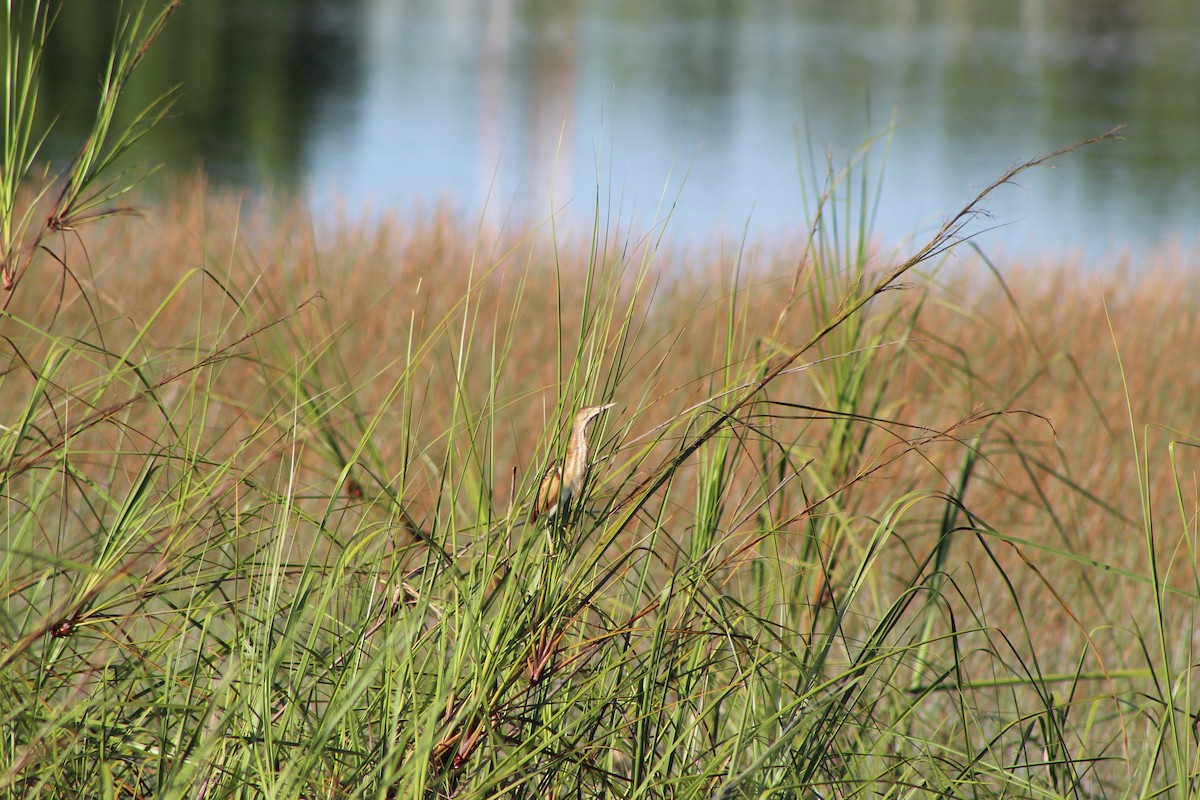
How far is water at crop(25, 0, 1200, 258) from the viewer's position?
20.6 meters

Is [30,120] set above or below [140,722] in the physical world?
above

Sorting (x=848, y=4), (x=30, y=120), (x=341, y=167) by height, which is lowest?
(x=341, y=167)

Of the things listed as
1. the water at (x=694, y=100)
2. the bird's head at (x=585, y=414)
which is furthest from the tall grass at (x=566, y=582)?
the water at (x=694, y=100)

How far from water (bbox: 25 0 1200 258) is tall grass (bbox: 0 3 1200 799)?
5764mm

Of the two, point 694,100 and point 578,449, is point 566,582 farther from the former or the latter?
point 694,100

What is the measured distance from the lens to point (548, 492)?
3.37ft

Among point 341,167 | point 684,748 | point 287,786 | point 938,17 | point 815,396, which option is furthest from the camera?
point 938,17

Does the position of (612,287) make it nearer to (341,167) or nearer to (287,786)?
(287,786)

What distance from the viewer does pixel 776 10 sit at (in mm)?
52875

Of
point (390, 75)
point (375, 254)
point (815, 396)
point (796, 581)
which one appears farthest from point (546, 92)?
point (796, 581)

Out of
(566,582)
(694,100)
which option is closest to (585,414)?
(566,582)

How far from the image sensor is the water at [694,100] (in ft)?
67.7

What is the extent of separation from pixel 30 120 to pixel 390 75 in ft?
118

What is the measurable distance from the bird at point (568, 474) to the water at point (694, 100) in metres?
7.28
